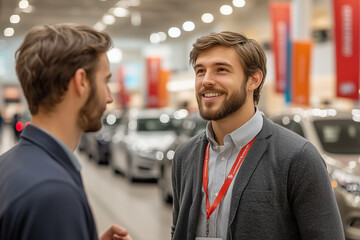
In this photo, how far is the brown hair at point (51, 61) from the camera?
5.42 ft

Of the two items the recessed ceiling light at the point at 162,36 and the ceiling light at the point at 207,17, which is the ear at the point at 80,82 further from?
the recessed ceiling light at the point at 162,36

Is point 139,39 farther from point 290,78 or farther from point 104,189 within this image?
point 104,189

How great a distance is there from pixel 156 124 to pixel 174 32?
25920 millimetres

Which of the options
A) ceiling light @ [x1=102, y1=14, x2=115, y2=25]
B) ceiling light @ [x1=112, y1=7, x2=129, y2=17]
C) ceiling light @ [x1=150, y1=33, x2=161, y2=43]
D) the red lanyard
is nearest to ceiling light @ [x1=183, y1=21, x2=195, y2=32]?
ceiling light @ [x1=150, y1=33, x2=161, y2=43]

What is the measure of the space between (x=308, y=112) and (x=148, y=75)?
2144 centimetres

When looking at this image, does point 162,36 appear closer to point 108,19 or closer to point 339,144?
point 108,19

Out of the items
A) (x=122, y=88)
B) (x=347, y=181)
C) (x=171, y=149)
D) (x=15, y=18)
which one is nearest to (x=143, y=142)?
(x=171, y=149)

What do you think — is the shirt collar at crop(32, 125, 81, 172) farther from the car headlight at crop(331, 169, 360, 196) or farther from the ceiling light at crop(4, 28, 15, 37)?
the ceiling light at crop(4, 28, 15, 37)

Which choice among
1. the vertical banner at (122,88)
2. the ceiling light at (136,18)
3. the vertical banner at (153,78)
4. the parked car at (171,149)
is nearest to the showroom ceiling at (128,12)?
the ceiling light at (136,18)

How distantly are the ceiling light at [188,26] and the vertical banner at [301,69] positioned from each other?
69.0 feet

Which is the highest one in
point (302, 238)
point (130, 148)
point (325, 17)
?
point (325, 17)

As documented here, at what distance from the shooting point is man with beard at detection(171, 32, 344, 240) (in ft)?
7.57

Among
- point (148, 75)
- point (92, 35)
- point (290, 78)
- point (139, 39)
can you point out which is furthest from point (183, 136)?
point (139, 39)

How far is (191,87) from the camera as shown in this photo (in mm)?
41406
